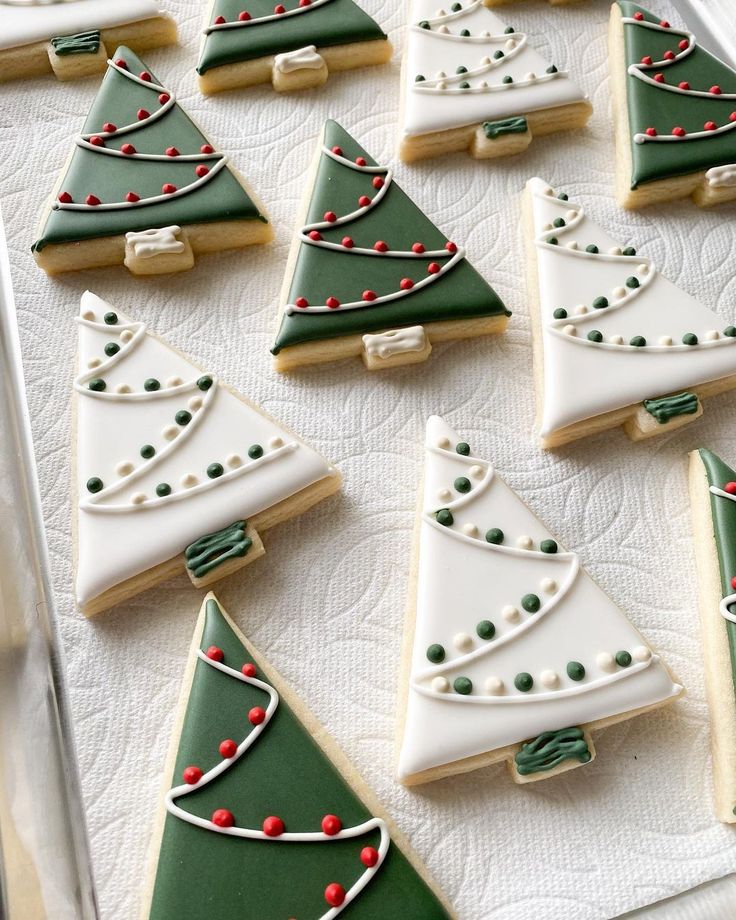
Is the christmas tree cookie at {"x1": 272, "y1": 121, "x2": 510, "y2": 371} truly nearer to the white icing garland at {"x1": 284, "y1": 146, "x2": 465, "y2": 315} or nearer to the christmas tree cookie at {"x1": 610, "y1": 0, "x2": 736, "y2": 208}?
the white icing garland at {"x1": 284, "y1": 146, "x2": 465, "y2": 315}

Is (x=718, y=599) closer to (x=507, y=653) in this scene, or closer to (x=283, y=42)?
(x=507, y=653)

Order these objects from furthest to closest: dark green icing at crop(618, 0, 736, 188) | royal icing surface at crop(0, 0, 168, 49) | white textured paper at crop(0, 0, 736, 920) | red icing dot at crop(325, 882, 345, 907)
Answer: royal icing surface at crop(0, 0, 168, 49), dark green icing at crop(618, 0, 736, 188), white textured paper at crop(0, 0, 736, 920), red icing dot at crop(325, 882, 345, 907)

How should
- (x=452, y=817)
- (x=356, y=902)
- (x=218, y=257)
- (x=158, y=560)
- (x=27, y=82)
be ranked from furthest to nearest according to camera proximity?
(x=27, y=82)
(x=218, y=257)
(x=158, y=560)
(x=452, y=817)
(x=356, y=902)

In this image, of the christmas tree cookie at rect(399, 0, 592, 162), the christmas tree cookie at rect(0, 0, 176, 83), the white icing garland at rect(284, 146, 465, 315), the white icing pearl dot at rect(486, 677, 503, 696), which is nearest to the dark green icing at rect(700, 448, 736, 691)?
the white icing pearl dot at rect(486, 677, 503, 696)

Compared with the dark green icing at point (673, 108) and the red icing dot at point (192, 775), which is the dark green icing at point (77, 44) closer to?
the dark green icing at point (673, 108)

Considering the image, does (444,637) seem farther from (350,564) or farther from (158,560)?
(158,560)

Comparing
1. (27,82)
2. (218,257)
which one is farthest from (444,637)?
(27,82)
